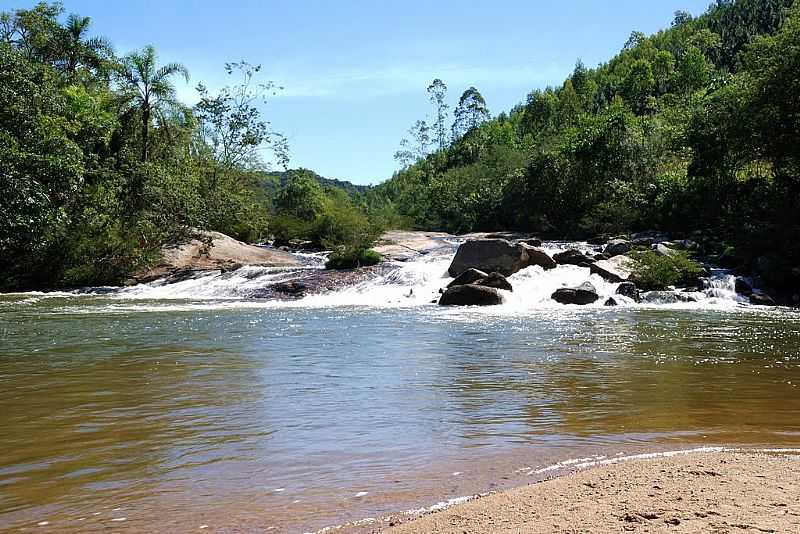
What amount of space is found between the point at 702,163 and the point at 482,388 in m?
22.8

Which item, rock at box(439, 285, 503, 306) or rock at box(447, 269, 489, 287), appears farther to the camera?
rock at box(447, 269, 489, 287)

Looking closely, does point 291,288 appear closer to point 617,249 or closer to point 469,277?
point 469,277

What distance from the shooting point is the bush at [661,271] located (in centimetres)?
1961

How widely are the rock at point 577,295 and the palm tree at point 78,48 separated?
108 ft

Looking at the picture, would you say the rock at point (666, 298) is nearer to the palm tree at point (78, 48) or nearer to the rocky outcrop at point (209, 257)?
the rocky outcrop at point (209, 257)

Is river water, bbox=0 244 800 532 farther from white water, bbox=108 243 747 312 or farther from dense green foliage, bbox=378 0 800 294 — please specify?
dense green foliage, bbox=378 0 800 294

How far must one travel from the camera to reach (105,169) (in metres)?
27.5

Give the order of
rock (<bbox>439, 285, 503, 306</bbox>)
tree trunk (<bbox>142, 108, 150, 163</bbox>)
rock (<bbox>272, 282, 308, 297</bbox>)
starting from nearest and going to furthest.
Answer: rock (<bbox>439, 285, 503, 306</bbox>) → rock (<bbox>272, 282, 308, 297</bbox>) → tree trunk (<bbox>142, 108, 150, 163</bbox>)

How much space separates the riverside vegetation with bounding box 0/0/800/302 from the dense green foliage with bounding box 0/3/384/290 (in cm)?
7

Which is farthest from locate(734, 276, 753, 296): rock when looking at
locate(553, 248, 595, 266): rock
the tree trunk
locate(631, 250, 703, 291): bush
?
the tree trunk

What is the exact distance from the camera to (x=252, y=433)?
5.65 metres

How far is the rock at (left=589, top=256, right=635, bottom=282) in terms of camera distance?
66.0 ft

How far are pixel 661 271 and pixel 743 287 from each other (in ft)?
7.16

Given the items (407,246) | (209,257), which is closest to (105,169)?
(209,257)
